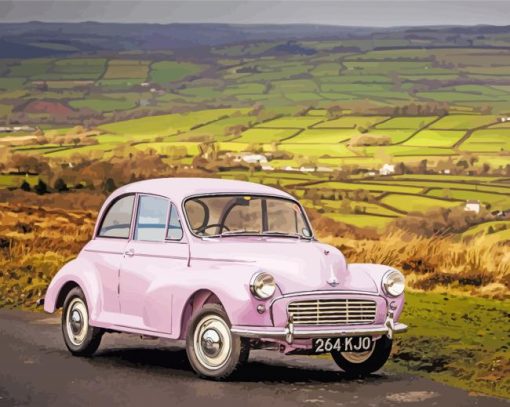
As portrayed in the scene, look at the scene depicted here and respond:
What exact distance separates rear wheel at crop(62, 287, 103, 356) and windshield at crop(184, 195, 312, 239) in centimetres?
152

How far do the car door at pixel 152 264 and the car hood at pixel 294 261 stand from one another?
31 cm

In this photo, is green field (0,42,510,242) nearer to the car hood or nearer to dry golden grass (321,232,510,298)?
dry golden grass (321,232,510,298)

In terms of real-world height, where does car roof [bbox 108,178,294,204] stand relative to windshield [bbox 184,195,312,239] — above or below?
above

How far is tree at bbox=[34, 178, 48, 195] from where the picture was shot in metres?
42.5

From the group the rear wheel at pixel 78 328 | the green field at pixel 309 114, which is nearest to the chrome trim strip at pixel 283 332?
the rear wheel at pixel 78 328

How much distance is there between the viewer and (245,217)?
1320 cm

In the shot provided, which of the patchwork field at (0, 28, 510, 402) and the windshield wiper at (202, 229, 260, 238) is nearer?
the windshield wiper at (202, 229, 260, 238)

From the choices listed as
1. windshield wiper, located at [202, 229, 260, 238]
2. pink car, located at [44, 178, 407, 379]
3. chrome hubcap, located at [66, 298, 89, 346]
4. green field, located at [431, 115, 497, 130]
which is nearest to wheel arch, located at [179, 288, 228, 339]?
pink car, located at [44, 178, 407, 379]

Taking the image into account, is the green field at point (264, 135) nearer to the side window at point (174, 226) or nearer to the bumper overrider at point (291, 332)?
the side window at point (174, 226)

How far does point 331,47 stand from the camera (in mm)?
83375

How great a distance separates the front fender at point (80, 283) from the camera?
44.1 ft

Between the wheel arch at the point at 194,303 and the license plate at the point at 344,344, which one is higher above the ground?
the wheel arch at the point at 194,303

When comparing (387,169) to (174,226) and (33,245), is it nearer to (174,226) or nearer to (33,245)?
(33,245)

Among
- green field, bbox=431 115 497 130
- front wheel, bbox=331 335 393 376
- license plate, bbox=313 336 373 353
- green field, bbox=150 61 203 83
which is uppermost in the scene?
green field, bbox=150 61 203 83
